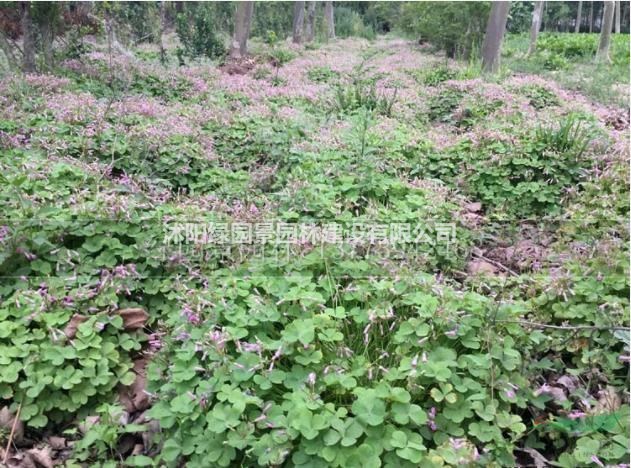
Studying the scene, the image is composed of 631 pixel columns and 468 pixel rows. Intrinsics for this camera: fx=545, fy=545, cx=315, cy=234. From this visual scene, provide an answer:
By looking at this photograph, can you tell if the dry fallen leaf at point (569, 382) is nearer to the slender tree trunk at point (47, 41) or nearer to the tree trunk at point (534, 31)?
the slender tree trunk at point (47, 41)

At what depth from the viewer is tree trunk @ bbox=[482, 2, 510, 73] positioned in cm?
1219

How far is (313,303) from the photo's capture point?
2.38 m

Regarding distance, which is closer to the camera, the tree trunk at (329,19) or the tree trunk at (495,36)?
the tree trunk at (495,36)

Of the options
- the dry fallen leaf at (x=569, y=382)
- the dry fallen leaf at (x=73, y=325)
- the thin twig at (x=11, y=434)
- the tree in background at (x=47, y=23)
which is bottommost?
the thin twig at (x=11, y=434)

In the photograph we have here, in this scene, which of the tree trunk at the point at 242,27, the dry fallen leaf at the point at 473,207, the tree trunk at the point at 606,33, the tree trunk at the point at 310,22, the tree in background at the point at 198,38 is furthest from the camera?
the tree trunk at the point at 310,22

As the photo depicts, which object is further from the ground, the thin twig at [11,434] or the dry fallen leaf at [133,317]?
the dry fallen leaf at [133,317]

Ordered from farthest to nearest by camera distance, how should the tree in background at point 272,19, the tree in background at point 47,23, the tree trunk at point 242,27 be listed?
the tree in background at point 272,19
the tree trunk at point 242,27
the tree in background at point 47,23

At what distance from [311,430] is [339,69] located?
35.3 feet

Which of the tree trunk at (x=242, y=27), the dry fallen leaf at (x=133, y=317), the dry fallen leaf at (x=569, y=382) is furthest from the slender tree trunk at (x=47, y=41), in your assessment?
the dry fallen leaf at (x=569, y=382)

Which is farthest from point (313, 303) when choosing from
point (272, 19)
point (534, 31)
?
point (272, 19)

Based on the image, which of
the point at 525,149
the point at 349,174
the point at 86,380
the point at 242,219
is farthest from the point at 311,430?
the point at 525,149

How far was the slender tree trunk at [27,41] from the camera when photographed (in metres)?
7.62

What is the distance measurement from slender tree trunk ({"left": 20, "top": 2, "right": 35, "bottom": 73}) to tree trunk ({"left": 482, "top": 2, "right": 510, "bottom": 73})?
8965 millimetres

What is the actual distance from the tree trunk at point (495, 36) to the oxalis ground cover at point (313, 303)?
27.2 feet
